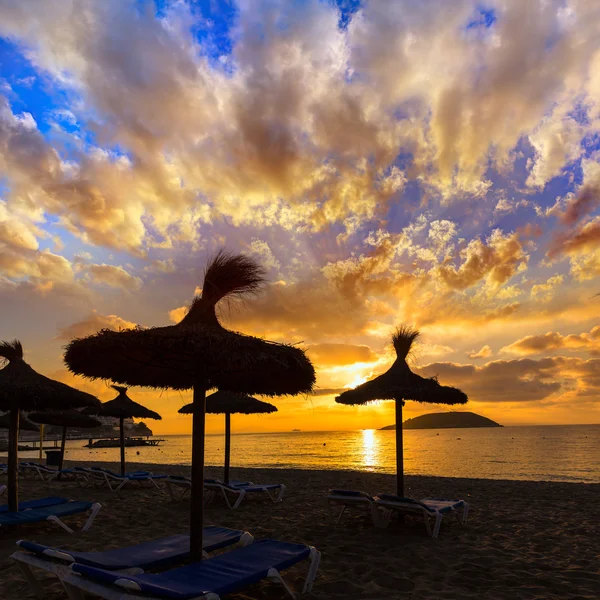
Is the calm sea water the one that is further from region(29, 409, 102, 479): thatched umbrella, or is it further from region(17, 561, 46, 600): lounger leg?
region(17, 561, 46, 600): lounger leg

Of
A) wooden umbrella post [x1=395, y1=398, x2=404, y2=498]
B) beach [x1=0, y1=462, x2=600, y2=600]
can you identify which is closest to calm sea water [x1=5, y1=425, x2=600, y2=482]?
beach [x1=0, y1=462, x2=600, y2=600]

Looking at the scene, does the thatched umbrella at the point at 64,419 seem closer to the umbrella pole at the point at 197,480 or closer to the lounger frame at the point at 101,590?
the umbrella pole at the point at 197,480

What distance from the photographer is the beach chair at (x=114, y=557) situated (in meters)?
3.86

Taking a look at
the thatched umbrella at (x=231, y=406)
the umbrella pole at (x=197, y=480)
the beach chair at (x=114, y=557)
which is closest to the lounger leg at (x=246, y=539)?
the beach chair at (x=114, y=557)

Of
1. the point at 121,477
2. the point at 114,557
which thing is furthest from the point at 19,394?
the point at 121,477

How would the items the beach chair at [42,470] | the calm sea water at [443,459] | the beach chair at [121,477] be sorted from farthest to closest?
1. the calm sea water at [443,459]
2. the beach chair at [42,470]
3. the beach chair at [121,477]

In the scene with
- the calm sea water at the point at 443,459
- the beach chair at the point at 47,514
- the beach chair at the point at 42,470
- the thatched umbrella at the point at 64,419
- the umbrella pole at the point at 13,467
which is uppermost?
the thatched umbrella at the point at 64,419

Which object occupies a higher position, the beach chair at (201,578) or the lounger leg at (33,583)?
the beach chair at (201,578)

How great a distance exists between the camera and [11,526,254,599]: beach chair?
3857mm

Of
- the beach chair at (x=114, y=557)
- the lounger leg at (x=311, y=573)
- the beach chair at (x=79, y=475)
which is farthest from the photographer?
the beach chair at (x=79, y=475)

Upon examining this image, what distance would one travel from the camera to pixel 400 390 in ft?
27.7

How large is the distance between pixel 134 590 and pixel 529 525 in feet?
23.1

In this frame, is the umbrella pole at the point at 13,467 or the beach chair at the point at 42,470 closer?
the umbrella pole at the point at 13,467

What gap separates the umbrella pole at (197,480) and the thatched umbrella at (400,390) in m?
4.35
